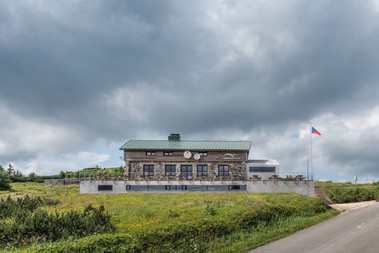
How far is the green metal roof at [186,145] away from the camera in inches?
2522

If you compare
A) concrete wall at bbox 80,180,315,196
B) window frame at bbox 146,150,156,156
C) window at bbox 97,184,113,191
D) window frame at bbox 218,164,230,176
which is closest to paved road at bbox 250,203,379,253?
concrete wall at bbox 80,180,315,196

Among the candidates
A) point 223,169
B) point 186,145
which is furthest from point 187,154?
point 223,169

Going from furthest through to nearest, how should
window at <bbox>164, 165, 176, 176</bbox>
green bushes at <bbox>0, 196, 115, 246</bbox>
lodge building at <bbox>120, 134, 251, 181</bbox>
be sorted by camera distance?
1. window at <bbox>164, 165, 176, 176</bbox>
2. lodge building at <bbox>120, 134, 251, 181</bbox>
3. green bushes at <bbox>0, 196, 115, 246</bbox>

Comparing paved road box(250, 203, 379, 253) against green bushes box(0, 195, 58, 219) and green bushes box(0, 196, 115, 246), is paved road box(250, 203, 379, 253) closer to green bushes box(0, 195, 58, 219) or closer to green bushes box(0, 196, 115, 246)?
green bushes box(0, 196, 115, 246)

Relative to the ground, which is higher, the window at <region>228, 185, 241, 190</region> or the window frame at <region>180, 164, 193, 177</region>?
the window frame at <region>180, 164, 193, 177</region>

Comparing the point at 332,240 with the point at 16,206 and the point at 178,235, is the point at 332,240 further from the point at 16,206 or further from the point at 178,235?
the point at 16,206

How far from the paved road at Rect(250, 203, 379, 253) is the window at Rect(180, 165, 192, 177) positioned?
1318 inches

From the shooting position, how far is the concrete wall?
6062 cm

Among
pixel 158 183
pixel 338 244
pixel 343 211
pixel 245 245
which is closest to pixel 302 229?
pixel 338 244

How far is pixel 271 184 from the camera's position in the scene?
198 ft

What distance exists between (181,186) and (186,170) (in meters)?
2.85

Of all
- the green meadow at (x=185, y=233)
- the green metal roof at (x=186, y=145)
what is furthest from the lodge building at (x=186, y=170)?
the green meadow at (x=185, y=233)

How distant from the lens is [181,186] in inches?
2451

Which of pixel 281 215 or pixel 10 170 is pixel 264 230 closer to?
pixel 281 215
